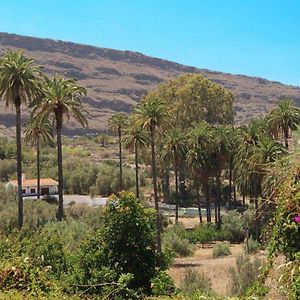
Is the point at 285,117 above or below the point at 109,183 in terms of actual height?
above

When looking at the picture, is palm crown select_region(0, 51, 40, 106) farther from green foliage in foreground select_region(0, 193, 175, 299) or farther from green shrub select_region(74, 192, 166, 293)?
green shrub select_region(74, 192, 166, 293)

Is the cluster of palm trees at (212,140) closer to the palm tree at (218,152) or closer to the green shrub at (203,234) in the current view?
the palm tree at (218,152)

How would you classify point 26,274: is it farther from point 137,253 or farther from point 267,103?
point 267,103

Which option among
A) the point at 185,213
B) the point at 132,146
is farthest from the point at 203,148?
the point at 185,213

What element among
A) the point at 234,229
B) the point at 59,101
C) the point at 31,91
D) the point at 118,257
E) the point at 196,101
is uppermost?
the point at 196,101

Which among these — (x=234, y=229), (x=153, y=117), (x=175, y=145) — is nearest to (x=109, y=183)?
(x=175, y=145)

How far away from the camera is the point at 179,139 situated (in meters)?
50.5

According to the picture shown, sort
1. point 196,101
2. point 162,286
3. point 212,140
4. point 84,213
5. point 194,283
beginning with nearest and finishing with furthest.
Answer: point 162,286
point 194,283
point 84,213
point 212,140
point 196,101

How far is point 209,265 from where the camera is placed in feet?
105

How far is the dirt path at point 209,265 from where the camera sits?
26.7 meters

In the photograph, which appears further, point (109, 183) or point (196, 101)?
point (196, 101)

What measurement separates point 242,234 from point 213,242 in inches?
119

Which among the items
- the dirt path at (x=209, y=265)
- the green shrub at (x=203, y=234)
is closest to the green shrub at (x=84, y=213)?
the dirt path at (x=209, y=265)

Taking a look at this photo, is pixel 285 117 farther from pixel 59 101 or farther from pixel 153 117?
pixel 59 101
